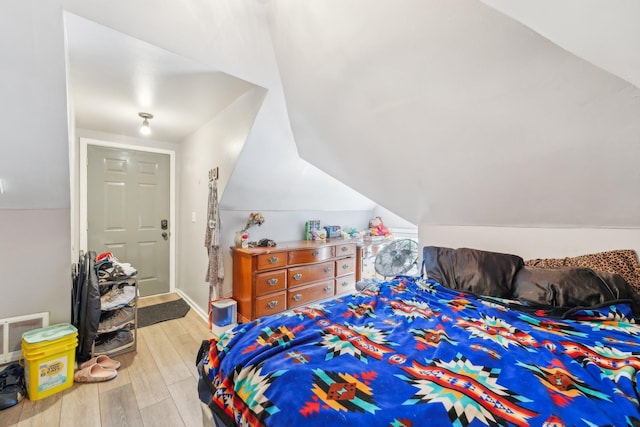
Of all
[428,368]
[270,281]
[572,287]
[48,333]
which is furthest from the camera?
[270,281]

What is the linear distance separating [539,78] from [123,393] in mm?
2978

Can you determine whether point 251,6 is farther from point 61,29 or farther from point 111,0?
point 61,29

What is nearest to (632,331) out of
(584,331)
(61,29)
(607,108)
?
(584,331)

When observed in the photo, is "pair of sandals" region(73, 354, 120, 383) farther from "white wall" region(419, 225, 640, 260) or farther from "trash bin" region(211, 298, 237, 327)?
"white wall" region(419, 225, 640, 260)

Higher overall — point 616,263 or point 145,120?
point 145,120

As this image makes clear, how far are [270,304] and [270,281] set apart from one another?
0.81 feet

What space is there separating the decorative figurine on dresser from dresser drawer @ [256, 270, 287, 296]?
1.06 meters

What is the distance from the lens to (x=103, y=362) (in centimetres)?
205

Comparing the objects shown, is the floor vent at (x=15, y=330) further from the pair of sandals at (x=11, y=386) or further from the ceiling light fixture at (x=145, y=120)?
the ceiling light fixture at (x=145, y=120)

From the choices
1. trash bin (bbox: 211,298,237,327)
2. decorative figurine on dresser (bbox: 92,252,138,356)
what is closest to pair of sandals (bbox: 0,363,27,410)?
decorative figurine on dresser (bbox: 92,252,138,356)

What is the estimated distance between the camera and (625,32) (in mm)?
644

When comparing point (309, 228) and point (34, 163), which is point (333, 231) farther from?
point (34, 163)

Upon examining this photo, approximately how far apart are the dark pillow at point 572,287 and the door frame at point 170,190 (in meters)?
3.88

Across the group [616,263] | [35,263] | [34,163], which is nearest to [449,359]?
[616,263]
